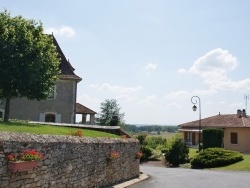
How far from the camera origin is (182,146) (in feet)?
119

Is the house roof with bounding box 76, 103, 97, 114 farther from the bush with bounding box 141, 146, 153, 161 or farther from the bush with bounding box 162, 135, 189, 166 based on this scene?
the bush with bounding box 162, 135, 189, 166

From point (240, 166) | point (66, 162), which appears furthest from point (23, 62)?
point (240, 166)

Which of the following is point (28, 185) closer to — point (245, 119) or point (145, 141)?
point (145, 141)

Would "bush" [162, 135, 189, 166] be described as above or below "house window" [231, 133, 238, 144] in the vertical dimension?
below

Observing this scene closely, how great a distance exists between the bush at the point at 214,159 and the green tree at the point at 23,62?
1813 cm

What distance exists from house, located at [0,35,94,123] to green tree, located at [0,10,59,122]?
12.4 metres

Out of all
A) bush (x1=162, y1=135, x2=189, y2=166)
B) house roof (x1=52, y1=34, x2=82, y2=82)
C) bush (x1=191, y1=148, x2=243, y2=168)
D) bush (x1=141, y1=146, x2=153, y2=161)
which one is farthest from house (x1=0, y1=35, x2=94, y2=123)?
bush (x1=191, y1=148, x2=243, y2=168)

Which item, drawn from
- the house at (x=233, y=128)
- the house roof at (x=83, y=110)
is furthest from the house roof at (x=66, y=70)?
the house at (x=233, y=128)

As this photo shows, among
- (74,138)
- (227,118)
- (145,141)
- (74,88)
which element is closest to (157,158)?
(145,141)

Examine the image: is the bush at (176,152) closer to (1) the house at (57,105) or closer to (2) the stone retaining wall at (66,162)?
(1) the house at (57,105)

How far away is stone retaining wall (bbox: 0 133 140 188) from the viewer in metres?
9.08

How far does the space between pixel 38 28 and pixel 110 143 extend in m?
8.57

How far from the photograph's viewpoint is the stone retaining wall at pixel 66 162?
9.08 meters

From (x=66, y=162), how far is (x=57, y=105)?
71.9 ft
